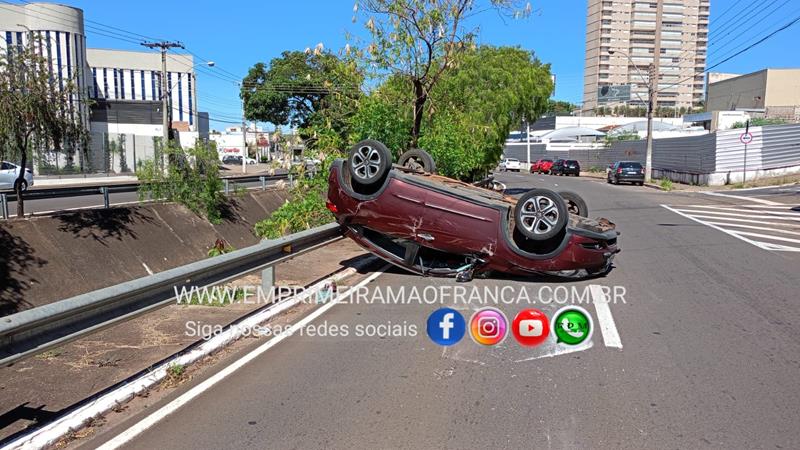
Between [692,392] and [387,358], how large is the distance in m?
2.63

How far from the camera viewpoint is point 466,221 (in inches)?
333

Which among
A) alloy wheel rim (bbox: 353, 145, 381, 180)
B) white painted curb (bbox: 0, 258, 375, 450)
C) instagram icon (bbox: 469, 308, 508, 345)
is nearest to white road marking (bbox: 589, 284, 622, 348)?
instagram icon (bbox: 469, 308, 508, 345)

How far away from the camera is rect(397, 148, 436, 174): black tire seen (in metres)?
11.3

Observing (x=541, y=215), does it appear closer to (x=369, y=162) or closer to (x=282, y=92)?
(x=369, y=162)

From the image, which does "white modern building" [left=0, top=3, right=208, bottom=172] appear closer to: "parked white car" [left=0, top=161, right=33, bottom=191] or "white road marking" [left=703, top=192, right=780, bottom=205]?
"parked white car" [left=0, top=161, right=33, bottom=191]

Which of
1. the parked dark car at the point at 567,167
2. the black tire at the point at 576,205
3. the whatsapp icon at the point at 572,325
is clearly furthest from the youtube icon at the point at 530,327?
the parked dark car at the point at 567,167

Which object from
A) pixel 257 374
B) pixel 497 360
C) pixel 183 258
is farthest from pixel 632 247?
pixel 183 258

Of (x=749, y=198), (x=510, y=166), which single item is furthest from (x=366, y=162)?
(x=510, y=166)

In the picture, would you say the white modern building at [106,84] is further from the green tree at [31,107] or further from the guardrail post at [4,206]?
the guardrail post at [4,206]

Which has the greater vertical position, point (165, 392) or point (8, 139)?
point (8, 139)

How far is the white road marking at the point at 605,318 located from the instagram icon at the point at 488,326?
1.06 meters

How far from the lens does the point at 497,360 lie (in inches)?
235

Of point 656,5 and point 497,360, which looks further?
point 656,5

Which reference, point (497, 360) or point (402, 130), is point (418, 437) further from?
point (402, 130)
